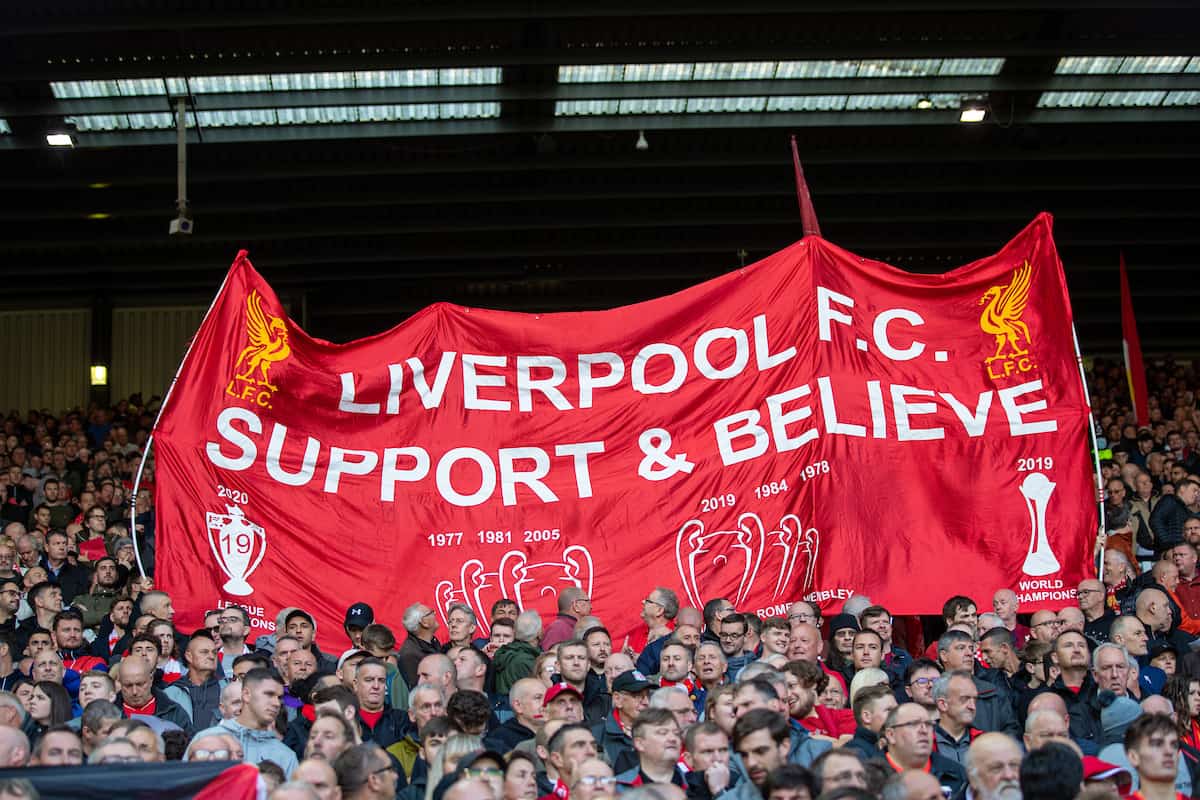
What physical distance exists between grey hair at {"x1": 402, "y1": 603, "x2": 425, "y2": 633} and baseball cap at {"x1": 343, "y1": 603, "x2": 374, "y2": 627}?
12.9 inches

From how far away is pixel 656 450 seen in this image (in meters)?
11.9

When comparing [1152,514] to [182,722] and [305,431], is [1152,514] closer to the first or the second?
[305,431]

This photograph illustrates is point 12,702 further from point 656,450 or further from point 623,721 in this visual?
point 656,450

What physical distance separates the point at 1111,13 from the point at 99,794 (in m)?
13.4

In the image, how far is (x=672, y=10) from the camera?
48.3ft

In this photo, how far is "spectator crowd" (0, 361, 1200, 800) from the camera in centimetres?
670

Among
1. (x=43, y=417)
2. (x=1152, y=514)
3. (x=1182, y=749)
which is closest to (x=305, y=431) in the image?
(x=1182, y=749)

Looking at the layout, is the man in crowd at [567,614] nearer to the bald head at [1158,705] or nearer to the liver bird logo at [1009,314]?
the liver bird logo at [1009,314]

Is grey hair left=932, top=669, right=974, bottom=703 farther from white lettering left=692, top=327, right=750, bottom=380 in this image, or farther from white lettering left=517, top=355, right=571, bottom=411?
white lettering left=517, top=355, right=571, bottom=411

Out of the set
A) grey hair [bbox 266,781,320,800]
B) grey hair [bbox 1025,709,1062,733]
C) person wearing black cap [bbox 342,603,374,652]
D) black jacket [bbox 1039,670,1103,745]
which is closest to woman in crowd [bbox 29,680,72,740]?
person wearing black cap [bbox 342,603,374,652]

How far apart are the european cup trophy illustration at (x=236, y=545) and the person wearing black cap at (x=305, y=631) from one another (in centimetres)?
89

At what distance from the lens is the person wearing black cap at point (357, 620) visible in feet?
35.9

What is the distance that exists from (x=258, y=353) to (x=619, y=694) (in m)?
4.86

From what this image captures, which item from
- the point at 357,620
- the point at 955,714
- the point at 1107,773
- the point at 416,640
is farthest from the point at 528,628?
the point at 1107,773
